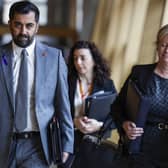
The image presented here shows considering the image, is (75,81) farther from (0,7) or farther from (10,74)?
(0,7)

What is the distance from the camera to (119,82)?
4.98 metres

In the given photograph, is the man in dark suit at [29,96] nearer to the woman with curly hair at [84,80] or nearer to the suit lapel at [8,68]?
the suit lapel at [8,68]

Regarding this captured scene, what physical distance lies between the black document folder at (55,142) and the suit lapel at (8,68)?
0.26 metres

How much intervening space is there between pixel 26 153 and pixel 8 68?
0.46 m

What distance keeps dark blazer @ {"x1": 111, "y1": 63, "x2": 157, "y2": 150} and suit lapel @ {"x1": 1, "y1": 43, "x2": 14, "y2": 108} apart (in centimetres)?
59

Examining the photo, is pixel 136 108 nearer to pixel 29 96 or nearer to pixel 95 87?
pixel 29 96

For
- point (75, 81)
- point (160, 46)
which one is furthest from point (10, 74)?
point (75, 81)

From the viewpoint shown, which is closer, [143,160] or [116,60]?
[143,160]

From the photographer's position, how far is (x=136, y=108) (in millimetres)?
2307

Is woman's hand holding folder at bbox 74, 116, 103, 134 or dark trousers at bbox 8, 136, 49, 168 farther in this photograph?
woman's hand holding folder at bbox 74, 116, 103, 134

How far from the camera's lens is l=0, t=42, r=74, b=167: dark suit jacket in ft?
7.82

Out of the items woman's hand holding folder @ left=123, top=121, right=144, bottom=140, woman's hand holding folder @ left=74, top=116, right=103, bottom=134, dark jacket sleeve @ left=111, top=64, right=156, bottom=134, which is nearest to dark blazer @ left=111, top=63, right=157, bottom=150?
dark jacket sleeve @ left=111, top=64, right=156, bottom=134

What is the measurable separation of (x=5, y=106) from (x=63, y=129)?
0.35m

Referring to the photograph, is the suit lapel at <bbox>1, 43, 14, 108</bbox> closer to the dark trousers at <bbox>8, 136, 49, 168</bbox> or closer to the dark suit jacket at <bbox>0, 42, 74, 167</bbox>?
the dark suit jacket at <bbox>0, 42, 74, 167</bbox>
